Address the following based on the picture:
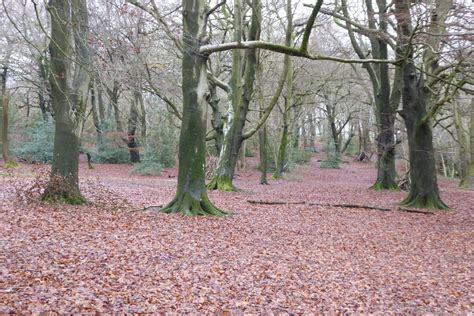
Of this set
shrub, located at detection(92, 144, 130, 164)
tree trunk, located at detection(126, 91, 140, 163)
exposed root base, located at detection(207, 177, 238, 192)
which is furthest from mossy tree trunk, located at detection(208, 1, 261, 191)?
shrub, located at detection(92, 144, 130, 164)

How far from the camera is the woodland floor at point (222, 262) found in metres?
4.87

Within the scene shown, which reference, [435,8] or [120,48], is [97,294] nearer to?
[120,48]

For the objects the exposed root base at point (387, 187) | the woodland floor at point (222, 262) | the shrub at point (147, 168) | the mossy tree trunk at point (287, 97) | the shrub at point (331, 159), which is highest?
the mossy tree trunk at point (287, 97)

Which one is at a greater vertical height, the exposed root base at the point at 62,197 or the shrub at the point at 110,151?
the shrub at the point at 110,151

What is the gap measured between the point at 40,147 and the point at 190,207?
726 inches

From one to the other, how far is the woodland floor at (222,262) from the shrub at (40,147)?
1536 cm

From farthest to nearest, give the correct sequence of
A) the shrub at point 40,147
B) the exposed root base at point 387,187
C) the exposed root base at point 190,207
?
1. the shrub at point 40,147
2. the exposed root base at point 387,187
3. the exposed root base at point 190,207

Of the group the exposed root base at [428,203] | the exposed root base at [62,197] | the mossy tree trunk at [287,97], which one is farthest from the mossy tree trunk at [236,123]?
the exposed root base at [62,197]

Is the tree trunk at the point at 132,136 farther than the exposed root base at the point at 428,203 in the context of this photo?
Yes

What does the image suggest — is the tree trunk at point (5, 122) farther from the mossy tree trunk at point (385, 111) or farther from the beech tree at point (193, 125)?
the mossy tree trunk at point (385, 111)

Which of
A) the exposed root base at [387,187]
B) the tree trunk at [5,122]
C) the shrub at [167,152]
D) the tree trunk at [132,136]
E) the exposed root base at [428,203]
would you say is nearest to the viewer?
the exposed root base at [428,203]

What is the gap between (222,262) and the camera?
21.6 feet

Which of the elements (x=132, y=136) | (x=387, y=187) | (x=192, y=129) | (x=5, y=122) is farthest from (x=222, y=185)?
(x=132, y=136)

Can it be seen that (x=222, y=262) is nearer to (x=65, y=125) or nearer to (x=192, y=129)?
(x=192, y=129)
